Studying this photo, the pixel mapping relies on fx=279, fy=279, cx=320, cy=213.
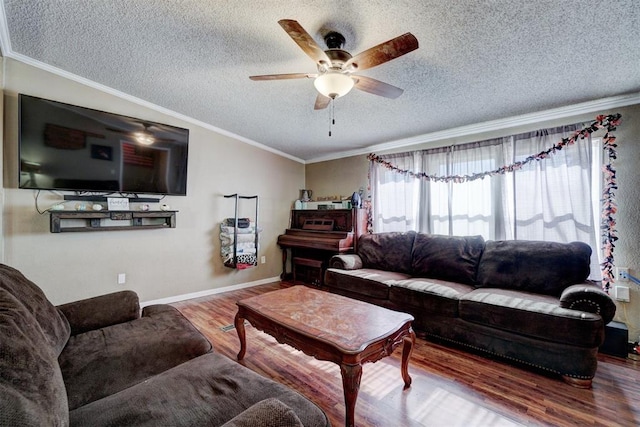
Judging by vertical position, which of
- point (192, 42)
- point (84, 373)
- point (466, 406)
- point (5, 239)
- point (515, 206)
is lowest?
point (466, 406)

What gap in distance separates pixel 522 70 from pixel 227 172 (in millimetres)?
3782

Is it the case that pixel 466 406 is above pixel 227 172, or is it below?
below

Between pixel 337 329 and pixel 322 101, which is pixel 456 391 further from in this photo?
pixel 322 101

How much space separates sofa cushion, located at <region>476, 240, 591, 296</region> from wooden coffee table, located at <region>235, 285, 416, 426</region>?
4.86 ft

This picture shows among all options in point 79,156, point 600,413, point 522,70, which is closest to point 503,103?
point 522,70

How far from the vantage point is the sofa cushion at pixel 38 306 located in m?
1.34

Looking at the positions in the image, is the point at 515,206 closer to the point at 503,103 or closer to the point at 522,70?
the point at 503,103

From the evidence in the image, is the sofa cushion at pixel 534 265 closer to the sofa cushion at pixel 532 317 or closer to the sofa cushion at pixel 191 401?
the sofa cushion at pixel 532 317

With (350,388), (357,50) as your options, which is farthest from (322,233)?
(350,388)

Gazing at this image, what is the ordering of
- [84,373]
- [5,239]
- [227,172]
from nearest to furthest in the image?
[84,373], [5,239], [227,172]

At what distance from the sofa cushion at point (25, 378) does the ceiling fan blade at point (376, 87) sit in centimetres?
217

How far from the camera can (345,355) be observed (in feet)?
4.95

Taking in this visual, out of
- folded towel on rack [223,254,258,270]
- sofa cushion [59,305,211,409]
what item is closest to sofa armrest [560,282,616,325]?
sofa cushion [59,305,211,409]

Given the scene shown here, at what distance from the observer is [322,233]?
452 centimetres
